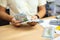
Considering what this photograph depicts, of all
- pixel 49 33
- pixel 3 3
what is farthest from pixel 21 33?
pixel 3 3

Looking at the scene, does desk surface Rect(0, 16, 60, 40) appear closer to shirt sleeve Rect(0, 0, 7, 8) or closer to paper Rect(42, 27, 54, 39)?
paper Rect(42, 27, 54, 39)

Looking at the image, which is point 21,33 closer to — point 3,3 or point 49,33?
point 49,33

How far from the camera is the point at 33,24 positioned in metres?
1.43

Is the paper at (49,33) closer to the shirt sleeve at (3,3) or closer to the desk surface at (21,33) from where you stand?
the desk surface at (21,33)

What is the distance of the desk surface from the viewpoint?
1188 mm

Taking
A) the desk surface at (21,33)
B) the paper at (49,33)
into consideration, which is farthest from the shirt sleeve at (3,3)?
the paper at (49,33)

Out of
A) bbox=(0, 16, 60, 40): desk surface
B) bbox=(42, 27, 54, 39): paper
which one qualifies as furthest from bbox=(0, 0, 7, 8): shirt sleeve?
bbox=(42, 27, 54, 39): paper

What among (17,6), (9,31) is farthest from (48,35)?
(17,6)

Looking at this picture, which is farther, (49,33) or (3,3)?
(3,3)

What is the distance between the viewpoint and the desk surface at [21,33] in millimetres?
1188

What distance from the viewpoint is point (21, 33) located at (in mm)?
1284

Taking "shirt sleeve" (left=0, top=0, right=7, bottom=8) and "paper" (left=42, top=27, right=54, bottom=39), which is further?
"shirt sleeve" (left=0, top=0, right=7, bottom=8)

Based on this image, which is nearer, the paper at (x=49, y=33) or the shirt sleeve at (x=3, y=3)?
the paper at (x=49, y=33)

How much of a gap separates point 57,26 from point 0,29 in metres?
0.60
